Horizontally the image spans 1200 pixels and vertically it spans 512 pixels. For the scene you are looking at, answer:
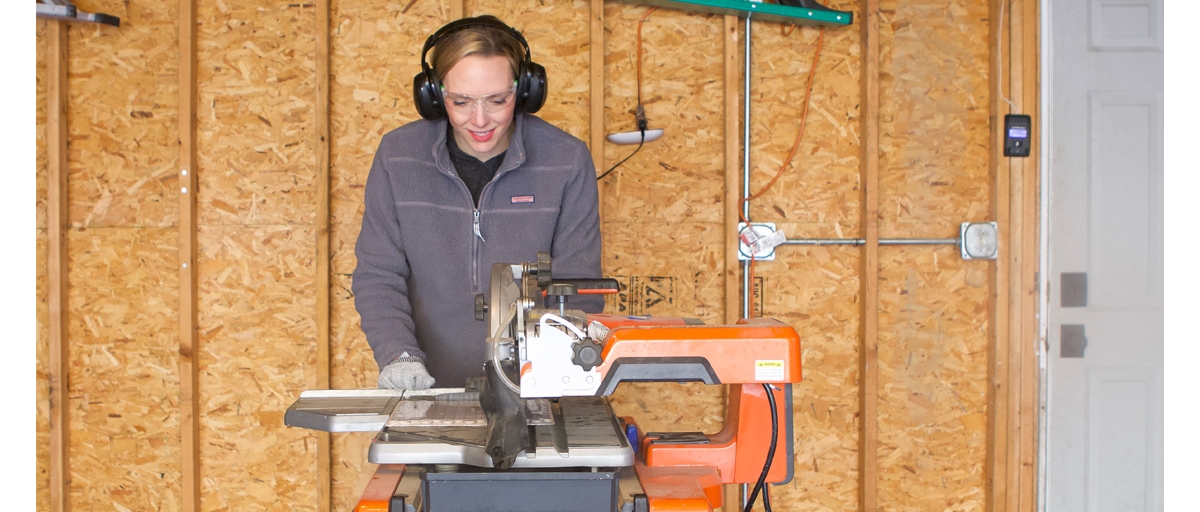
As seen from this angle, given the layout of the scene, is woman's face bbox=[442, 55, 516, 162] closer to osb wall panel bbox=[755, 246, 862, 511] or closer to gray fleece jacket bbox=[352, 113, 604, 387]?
gray fleece jacket bbox=[352, 113, 604, 387]

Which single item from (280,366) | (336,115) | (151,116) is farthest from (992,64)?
(151,116)

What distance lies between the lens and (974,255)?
322 cm

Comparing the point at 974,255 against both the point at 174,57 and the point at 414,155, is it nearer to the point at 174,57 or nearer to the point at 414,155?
the point at 414,155

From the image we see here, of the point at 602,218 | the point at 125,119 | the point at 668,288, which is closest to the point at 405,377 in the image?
the point at 602,218

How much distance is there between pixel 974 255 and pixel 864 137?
690mm

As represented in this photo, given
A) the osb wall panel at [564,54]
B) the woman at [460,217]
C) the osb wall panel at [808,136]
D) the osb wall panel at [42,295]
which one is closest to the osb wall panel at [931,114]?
the osb wall panel at [808,136]

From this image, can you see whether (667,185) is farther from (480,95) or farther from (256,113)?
(256,113)

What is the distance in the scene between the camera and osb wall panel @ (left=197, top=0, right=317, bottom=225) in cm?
298

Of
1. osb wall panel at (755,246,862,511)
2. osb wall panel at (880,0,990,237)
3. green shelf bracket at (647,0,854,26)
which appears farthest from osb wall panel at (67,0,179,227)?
osb wall panel at (880,0,990,237)

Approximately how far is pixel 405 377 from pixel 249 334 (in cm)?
155

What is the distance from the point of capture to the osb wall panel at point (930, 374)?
3.25 metres

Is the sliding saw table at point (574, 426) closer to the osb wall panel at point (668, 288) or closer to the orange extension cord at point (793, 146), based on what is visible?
the osb wall panel at point (668, 288)

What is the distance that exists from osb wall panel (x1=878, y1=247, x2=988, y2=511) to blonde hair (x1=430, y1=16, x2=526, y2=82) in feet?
6.50

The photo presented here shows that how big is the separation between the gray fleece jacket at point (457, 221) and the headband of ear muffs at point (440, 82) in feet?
0.40
